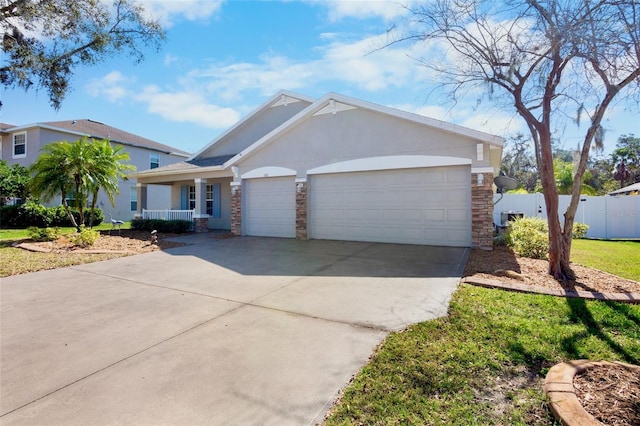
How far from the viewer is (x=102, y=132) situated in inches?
963

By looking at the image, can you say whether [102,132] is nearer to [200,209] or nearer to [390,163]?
[200,209]

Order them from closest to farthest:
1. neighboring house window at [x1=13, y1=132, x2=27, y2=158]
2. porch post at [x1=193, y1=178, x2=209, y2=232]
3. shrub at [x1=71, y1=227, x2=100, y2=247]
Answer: shrub at [x1=71, y1=227, x2=100, y2=247]
porch post at [x1=193, y1=178, x2=209, y2=232]
neighboring house window at [x1=13, y1=132, x2=27, y2=158]

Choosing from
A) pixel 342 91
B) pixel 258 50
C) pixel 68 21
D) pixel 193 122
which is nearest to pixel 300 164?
pixel 342 91

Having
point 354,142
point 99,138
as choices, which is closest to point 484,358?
point 354,142

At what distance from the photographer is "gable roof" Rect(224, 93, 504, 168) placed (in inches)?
370

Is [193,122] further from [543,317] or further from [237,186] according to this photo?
[543,317]

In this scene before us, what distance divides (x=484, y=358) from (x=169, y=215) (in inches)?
682

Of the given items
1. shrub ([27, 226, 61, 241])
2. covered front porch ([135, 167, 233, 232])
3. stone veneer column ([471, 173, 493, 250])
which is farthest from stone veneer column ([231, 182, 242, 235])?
stone veneer column ([471, 173, 493, 250])

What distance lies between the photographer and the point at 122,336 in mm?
4207

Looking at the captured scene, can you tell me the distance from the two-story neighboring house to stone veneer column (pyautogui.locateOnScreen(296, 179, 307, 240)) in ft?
52.2

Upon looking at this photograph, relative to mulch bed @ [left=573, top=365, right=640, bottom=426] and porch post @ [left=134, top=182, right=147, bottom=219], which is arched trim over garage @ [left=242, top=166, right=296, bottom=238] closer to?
porch post @ [left=134, top=182, right=147, bottom=219]

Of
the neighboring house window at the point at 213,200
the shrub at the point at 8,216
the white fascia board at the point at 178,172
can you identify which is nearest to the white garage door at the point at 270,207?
the white fascia board at the point at 178,172

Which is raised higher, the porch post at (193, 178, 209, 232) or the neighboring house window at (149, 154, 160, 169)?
the neighboring house window at (149, 154, 160, 169)

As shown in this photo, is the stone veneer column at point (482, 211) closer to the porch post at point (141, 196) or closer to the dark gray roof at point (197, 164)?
the dark gray roof at point (197, 164)
